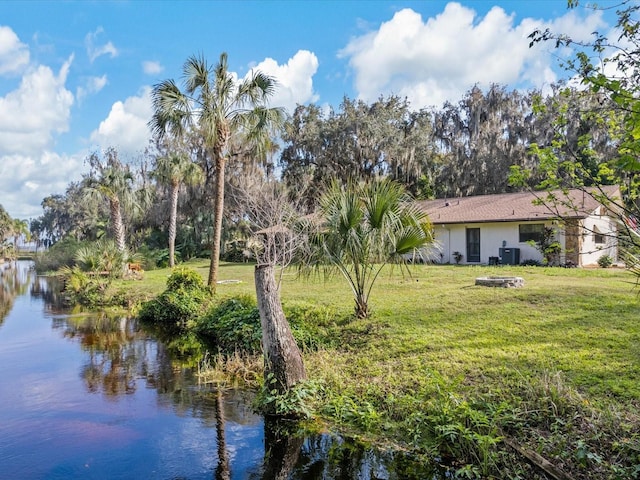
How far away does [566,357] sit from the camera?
22.2ft

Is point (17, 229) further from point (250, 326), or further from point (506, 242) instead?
point (250, 326)

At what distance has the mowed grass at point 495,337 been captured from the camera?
20.9 ft

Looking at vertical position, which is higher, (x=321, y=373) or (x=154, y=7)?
(x=154, y=7)

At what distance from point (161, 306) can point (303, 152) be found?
65.6 ft

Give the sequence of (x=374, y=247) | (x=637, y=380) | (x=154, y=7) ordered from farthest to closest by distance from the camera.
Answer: (x=154, y=7) < (x=374, y=247) < (x=637, y=380)

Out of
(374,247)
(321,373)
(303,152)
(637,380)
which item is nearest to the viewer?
(637,380)

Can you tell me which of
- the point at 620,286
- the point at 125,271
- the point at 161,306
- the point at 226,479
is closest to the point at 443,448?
the point at 226,479

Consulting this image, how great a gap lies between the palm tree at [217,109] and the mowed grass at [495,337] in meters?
5.59

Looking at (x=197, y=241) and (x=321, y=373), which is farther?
(x=197, y=241)

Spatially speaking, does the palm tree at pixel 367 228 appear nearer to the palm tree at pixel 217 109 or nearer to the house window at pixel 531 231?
the palm tree at pixel 217 109

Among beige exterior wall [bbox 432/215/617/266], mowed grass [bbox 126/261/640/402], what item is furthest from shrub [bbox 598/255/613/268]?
mowed grass [bbox 126/261/640/402]

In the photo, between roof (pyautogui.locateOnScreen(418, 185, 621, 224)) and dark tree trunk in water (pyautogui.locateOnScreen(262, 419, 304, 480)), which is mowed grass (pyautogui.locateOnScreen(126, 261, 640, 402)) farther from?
roof (pyautogui.locateOnScreen(418, 185, 621, 224))

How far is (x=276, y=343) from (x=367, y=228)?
324cm

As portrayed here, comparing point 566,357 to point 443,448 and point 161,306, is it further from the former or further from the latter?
point 161,306
